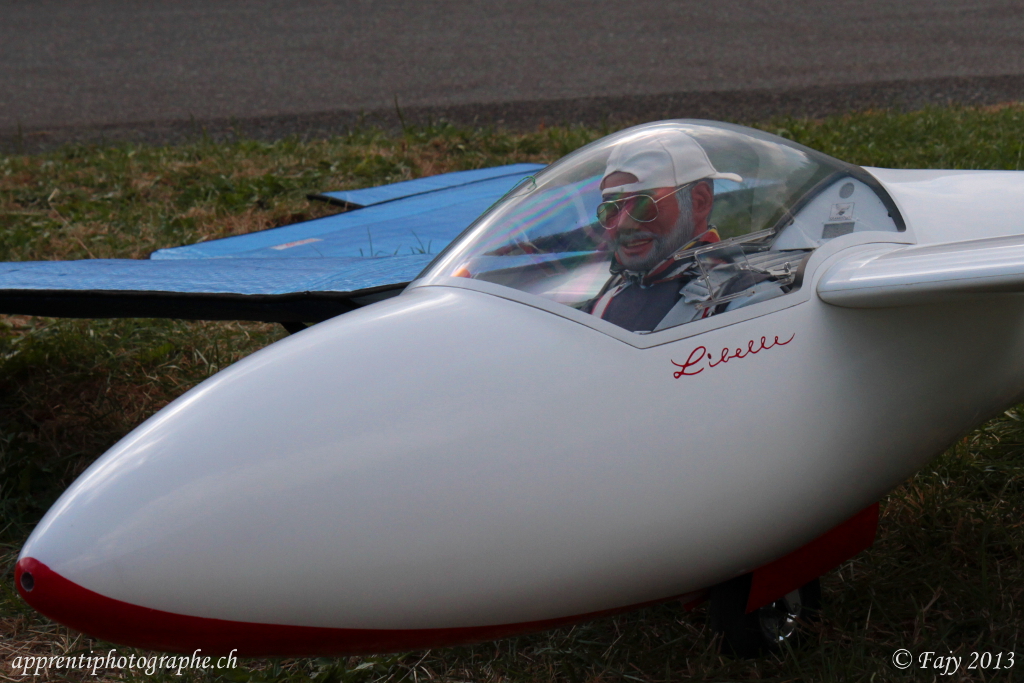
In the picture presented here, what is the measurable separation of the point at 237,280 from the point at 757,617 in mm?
1823

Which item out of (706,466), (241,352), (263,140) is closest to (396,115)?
(263,140)

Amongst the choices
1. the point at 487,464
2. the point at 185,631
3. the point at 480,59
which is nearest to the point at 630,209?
the point at 487,464

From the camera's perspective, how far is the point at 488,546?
150 cm

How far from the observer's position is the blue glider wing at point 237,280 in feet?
8.78

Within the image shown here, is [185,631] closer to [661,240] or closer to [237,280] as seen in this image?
[661,240]

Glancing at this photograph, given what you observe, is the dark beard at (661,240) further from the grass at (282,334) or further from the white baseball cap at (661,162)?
the grass at (282,334)

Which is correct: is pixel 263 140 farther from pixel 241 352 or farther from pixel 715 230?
pixel 715 230

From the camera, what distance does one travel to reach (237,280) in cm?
290

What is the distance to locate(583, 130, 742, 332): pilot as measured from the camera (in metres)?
1.70

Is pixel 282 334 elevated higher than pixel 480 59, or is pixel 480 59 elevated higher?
pixel 282 334

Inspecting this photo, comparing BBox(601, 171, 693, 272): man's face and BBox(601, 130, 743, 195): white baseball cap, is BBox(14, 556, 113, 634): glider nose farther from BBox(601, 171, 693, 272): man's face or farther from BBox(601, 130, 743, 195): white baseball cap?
BBox(601, 130, 743, 195): white baseball cap

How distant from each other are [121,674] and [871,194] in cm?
210

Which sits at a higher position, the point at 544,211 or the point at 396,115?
the point at 544,211

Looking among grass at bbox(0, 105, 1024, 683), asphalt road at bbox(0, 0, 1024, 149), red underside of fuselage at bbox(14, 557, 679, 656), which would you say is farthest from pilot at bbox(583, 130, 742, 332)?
asphalt road at bbox(0, 0, 1024, 149)
